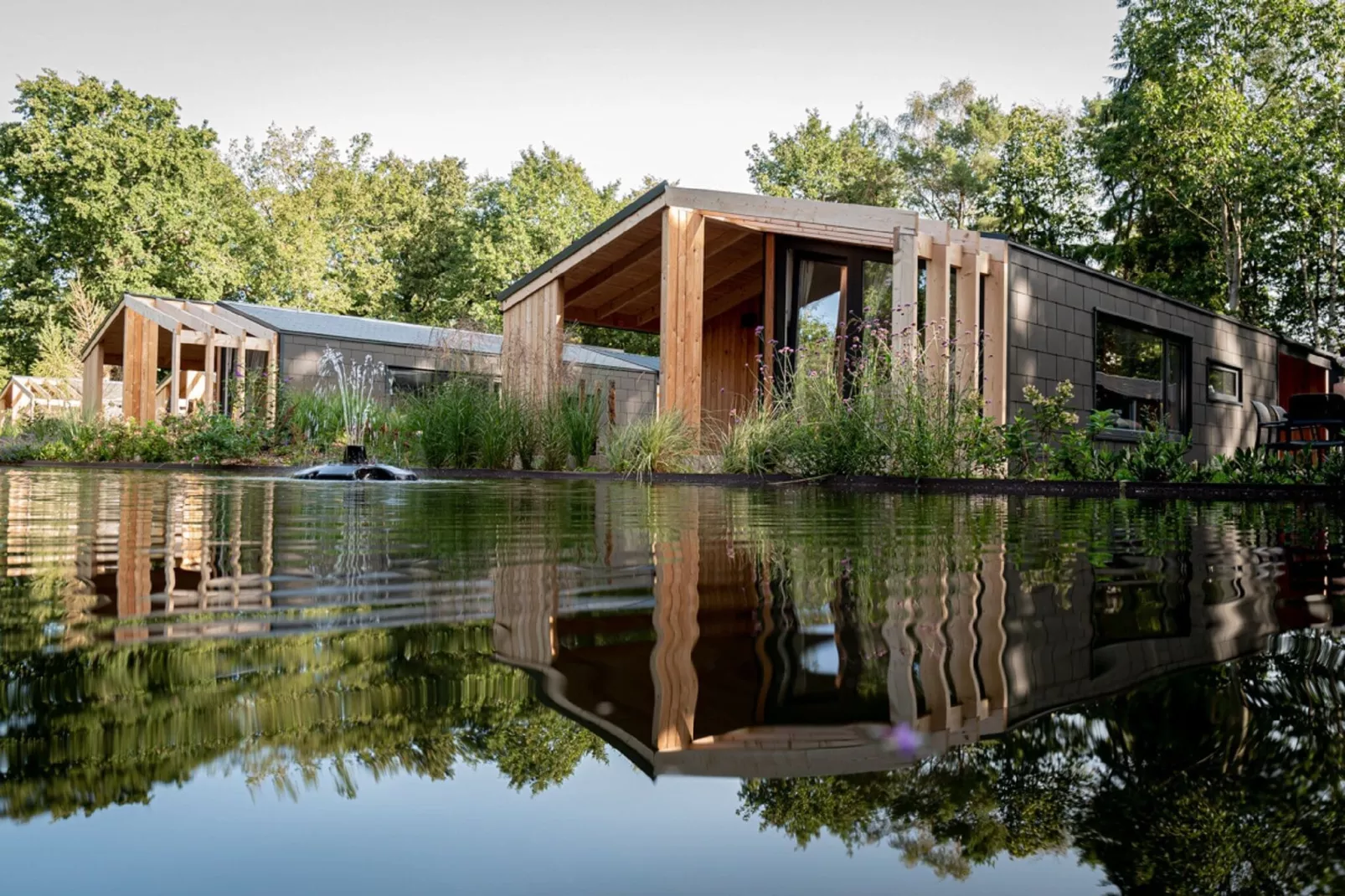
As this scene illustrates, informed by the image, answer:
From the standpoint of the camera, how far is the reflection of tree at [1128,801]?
1.20 ft

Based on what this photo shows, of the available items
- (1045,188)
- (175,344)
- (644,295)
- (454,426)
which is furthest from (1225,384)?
(175,344)

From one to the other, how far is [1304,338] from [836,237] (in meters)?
17.3

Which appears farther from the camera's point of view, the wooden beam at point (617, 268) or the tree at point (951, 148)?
the tree at point (951, 148)

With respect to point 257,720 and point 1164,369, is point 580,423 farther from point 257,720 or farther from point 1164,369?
point 257,720

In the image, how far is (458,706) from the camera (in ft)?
1.92

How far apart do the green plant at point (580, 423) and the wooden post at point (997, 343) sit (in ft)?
13.9

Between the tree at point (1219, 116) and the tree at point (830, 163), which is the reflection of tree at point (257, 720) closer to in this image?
the tree at point (1219, 116)

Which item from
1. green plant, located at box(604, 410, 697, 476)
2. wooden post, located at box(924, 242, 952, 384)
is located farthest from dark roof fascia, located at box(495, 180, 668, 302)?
wooden post, located at box(924, 242, 952, 384)

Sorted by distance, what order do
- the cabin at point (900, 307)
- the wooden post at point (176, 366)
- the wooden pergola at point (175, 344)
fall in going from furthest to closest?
the wooden pergola at point (175, 344) → the wooden post at point (176, 366) → the cabin at point (900, 307)

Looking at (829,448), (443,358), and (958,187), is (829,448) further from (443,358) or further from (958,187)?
(958,187)

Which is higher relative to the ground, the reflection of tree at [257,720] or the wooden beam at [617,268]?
the wooden beam at [617,268]

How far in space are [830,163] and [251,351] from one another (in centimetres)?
2142

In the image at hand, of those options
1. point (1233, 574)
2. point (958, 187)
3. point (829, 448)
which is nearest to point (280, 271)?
point (958, 187)

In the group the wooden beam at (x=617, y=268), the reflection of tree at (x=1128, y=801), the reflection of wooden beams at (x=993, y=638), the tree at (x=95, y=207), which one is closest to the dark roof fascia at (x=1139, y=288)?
the wooden beam at (x=617, y=268)
